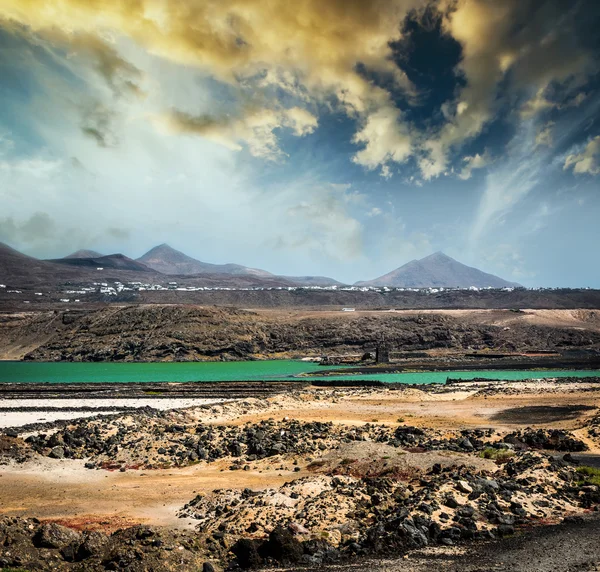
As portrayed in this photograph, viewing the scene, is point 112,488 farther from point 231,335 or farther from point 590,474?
point 231,335

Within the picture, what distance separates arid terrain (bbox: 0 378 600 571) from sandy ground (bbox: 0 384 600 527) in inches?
4.5

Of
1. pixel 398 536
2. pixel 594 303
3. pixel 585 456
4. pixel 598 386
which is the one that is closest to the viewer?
pixel 398 536

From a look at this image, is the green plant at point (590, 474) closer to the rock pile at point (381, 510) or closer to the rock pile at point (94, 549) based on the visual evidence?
the rock pile at point (381, 510)

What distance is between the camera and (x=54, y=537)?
13008mm

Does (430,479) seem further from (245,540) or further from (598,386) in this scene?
(598,386)

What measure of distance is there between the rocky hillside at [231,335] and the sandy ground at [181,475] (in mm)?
71003

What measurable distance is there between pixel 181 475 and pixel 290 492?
6968 millimetres

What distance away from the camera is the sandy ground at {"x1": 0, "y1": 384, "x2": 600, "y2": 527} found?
676 inches

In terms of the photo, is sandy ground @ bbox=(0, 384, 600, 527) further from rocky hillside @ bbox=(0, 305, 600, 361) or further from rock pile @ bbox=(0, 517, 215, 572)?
rocky hillside @ bbox=(0, 305, 600, 361)

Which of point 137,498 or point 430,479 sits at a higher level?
point 430,479

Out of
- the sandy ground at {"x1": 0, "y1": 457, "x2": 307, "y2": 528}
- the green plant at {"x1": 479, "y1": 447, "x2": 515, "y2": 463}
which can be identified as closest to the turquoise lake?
the green plant at {"x1": 479, "y1": 447, "x2": 515, "y2": 463}

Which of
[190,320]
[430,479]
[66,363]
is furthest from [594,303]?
[430,479]

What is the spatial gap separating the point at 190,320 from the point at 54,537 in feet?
350

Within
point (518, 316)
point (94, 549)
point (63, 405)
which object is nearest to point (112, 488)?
point (94, 549)
